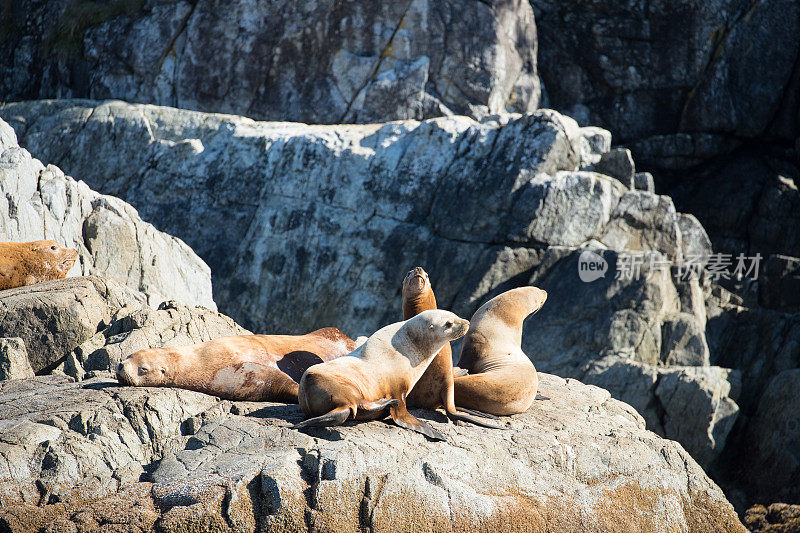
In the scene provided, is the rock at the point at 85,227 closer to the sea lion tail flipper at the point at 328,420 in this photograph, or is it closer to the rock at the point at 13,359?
the rock at the point at 13,359

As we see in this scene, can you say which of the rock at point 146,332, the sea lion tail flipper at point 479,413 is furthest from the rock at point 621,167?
the sea lion tail flipper at point 479,413

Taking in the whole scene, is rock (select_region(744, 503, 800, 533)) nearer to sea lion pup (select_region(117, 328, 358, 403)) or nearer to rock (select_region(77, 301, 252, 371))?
sea lion pup (select_region(117, 328, 358, 403))

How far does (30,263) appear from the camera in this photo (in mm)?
8523

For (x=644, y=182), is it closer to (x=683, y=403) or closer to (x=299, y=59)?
(x=683, y=403)

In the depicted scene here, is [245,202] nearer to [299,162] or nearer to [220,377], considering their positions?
[299,162]

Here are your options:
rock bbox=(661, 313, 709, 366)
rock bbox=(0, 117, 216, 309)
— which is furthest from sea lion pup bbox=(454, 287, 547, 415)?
rock bbox=(661, 313, 709, 366)

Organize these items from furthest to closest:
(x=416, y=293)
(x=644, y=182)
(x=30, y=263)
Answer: (x=644, y=182) < (x=30, y=263) < (x=416, y=293)

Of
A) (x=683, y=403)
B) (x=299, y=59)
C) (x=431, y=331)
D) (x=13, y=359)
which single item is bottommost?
(x=683, y=403)

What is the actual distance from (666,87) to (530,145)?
8.79 meters

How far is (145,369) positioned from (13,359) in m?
1.52

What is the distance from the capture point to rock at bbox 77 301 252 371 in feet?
22.3

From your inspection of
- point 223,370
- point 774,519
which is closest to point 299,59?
point 223,370

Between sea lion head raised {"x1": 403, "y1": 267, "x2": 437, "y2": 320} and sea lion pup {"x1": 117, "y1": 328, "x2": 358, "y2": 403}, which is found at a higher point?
sea lion head raised {"x1": 403, "y1": 267, "x2": 437, "y2": 320}

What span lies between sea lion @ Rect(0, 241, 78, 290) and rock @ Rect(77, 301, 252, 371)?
164cm
